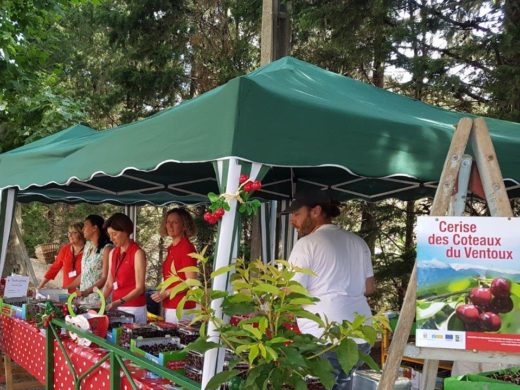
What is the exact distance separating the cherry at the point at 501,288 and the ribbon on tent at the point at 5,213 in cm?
396

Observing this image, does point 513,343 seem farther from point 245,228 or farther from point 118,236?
point 245,228

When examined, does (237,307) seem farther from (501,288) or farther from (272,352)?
(501,288)

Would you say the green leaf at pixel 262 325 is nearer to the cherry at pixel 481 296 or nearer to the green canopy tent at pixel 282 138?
the green canopy tent at pixel 282 138

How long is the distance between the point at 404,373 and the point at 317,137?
225cm

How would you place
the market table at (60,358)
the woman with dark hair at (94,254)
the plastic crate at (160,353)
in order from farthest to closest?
the woman with dark hair at (94,254) < the market table at (60,358) < the plastic crate at (160,353)

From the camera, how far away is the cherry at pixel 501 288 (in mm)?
2164

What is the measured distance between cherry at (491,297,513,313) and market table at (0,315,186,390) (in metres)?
1.60

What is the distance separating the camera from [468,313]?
219cm

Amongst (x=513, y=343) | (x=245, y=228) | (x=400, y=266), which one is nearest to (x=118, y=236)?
(x=513, y=343)

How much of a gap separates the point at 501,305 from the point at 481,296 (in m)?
0.07

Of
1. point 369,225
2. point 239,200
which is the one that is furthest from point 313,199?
point 369,225

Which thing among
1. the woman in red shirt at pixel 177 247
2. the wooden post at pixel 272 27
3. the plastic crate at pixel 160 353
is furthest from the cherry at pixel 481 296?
the wooden post at pixel 272 27

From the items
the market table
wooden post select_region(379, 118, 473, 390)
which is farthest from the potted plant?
the market table

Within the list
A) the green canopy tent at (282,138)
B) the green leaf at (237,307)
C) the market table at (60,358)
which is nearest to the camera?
the green leaf at (237,307)
